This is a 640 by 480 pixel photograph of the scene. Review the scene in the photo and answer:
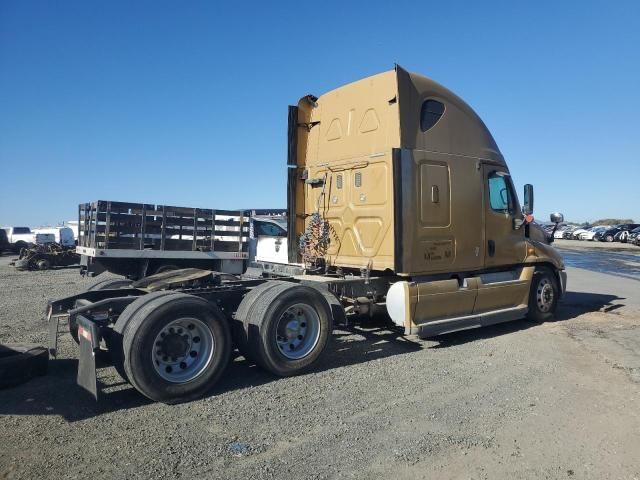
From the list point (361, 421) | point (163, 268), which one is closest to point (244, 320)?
point (361, 421)

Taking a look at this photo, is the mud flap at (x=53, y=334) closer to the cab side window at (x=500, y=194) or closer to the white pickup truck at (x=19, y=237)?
the cab side window at (x=500, y=194)

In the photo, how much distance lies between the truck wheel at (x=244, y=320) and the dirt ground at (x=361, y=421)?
0.34m

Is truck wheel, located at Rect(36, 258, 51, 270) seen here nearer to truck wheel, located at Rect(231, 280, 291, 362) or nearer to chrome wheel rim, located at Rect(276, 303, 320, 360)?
truck wheel, located at Rect(231, 280, 291, 362)

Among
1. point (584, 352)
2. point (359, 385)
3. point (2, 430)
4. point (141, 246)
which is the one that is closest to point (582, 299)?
point (584, 352)

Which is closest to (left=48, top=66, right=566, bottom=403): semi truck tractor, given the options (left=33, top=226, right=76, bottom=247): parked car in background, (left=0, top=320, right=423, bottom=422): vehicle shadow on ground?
(left=0, top=320, right=423, bottom=422): vehicle shadow on ground

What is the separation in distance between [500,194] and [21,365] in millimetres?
7221

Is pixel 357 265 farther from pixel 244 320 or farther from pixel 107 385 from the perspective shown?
pixel 107 385

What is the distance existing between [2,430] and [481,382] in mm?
4668

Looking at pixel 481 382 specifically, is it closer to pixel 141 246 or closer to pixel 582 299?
pixel 141 246

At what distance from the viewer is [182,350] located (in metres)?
5.25

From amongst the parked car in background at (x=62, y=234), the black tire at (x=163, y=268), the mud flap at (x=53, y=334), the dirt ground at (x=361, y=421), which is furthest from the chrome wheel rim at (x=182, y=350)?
the parked car in background at (x=62, y=234)

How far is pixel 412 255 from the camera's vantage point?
285 inches

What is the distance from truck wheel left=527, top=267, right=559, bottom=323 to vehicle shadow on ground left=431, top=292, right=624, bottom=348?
201mm

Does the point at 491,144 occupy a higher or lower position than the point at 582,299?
higher
